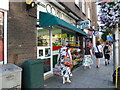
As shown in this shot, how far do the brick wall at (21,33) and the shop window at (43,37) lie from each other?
596mm

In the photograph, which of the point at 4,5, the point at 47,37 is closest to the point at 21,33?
the point at 4,5

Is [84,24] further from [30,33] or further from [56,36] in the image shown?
[30,33]

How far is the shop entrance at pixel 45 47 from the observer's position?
16.8ft

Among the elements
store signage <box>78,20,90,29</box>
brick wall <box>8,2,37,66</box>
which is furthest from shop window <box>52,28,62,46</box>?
store signage <box>78,20,90,29</box>

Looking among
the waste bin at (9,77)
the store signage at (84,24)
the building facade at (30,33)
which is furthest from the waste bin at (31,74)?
the store signage at (84,24)

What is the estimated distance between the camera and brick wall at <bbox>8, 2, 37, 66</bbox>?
11.8 ft

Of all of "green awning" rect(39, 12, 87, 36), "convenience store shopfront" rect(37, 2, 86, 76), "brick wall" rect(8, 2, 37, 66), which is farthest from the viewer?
"convenience store shopfront" rect(37, 2, 86, 76)

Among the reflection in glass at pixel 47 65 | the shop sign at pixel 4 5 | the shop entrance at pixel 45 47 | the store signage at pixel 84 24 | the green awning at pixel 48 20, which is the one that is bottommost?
the reflection in glass at pixel 47 65

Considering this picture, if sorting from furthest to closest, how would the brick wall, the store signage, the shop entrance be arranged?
1. the store signage
2. the shop entrance
3. the brick wall

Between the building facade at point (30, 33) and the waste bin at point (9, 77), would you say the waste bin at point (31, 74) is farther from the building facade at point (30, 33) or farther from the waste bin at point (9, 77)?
the building facade at point (30, 33)

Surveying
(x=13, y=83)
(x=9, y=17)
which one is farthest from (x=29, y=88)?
(x=9, y=17)

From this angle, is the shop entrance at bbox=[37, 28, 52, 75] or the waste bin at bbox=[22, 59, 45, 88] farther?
the shop entrance at bbox=[37, 28, 52, 75]

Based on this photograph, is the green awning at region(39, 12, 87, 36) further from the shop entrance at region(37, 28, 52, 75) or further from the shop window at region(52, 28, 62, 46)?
the shop window at region(52, 28, 62, 46)

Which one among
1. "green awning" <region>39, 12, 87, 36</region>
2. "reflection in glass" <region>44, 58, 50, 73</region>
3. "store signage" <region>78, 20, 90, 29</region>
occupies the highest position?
"store signage" <region>78, 20, 90, 29</region>
